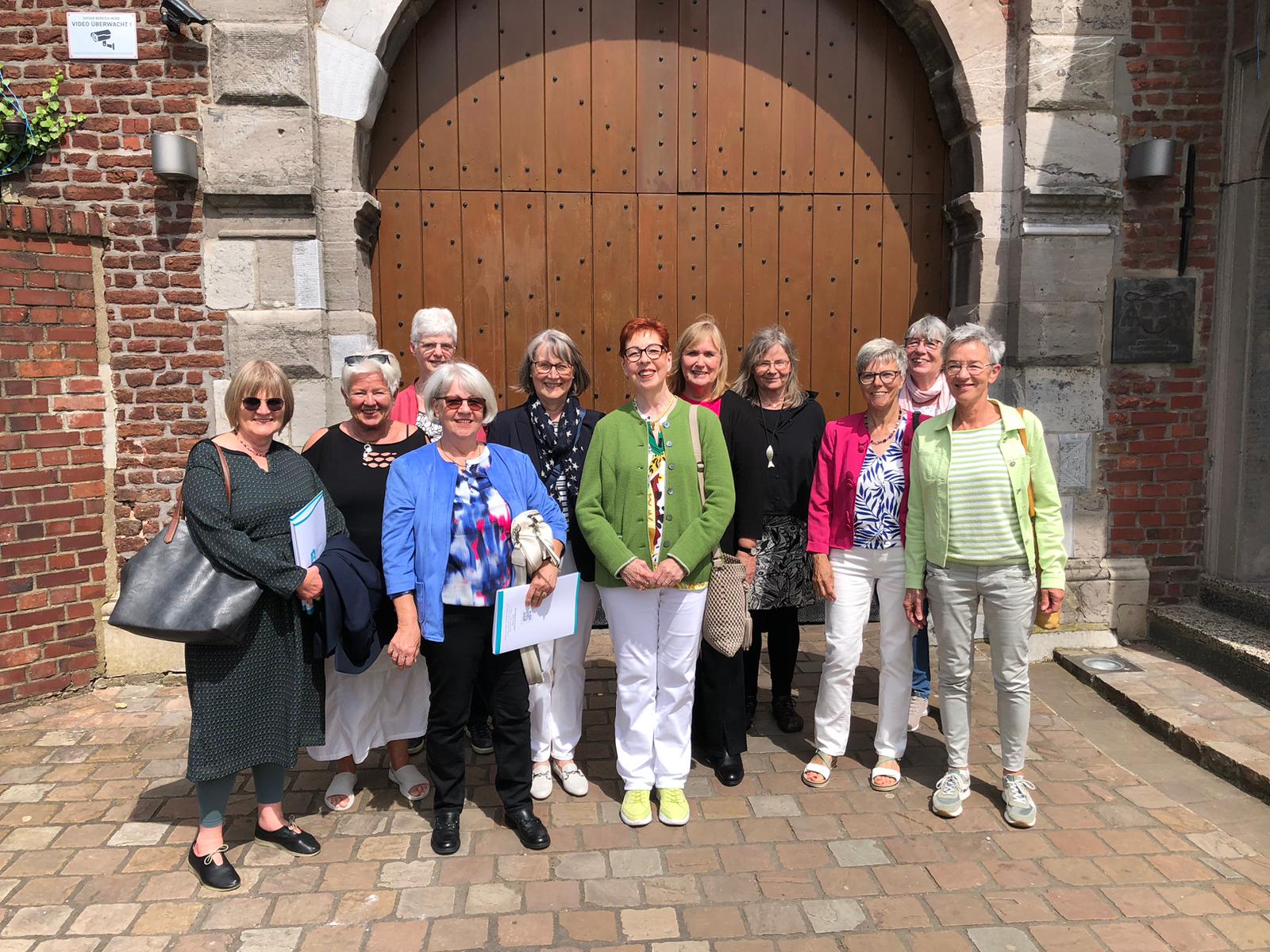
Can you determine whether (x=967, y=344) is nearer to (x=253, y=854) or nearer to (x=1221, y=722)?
(x=1221, y=722)

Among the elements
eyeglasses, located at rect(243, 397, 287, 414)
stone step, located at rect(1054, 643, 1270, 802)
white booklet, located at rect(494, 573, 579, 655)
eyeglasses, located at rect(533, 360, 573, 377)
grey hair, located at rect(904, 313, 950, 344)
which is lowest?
stone step, located at rect(1054, 643, 1270, 802)

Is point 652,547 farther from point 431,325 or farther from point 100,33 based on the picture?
point 100,33

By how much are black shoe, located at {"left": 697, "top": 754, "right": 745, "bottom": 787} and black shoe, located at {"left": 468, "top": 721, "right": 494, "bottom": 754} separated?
0.99 m

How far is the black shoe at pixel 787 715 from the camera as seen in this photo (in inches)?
154

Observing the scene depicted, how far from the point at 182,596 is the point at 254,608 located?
8.5 inches

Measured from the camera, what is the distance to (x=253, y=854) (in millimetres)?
2943

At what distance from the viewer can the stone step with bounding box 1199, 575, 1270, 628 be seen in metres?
4.59

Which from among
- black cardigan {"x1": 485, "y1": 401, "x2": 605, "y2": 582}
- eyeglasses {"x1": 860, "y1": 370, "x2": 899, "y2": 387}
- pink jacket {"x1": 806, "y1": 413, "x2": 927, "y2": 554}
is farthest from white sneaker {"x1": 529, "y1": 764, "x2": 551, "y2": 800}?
eyeglasses {"x1": 860, "y1": 370, "x2": 899, "y2": 387}

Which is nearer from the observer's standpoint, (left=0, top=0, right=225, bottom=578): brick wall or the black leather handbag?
the black leather handbag

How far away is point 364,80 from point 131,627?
3.16m

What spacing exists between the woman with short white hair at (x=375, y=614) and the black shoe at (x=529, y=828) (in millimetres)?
468

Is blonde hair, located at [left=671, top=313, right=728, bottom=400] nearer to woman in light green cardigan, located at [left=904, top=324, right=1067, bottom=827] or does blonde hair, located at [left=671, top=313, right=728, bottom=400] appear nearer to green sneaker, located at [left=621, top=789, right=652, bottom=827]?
woman in light green cardigan, located at [left=904, top=324, right=1067, bottom=827]

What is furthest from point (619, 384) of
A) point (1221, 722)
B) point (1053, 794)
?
point (1221, 722)

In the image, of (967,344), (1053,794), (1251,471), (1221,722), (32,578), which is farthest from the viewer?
(1251,471)
